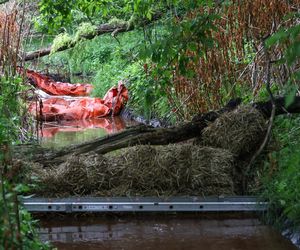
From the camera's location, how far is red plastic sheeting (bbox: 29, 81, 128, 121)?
16.0 metres

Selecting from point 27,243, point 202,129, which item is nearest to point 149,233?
point 202,129

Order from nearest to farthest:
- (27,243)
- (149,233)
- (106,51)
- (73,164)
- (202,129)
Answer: (27,243) → (149,233) → (73,164) → (202,129) → (106,51)

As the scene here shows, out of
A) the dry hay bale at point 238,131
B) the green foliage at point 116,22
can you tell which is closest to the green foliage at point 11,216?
the dry hay bale at point 238,131

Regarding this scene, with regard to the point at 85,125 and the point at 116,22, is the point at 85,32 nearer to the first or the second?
the point at 116,22

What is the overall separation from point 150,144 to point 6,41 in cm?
294

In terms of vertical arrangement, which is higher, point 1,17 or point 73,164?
point 1,17

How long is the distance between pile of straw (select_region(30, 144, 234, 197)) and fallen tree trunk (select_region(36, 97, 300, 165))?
0.28m

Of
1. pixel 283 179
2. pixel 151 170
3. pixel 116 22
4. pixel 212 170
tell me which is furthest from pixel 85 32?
pixel 283 179

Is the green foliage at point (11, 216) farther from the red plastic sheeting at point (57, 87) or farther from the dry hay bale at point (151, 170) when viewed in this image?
the red plastic sheeting at point (57, 87)

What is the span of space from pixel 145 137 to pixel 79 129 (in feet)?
24.3

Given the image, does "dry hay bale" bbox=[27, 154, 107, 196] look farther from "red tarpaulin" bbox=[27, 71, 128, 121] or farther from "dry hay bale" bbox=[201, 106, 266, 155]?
"red tarpaulin" bbox=[27, 71, 128, 121]

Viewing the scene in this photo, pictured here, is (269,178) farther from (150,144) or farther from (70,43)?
(70,43)

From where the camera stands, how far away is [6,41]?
9078 millimetres

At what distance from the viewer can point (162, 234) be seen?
6.03 metres
